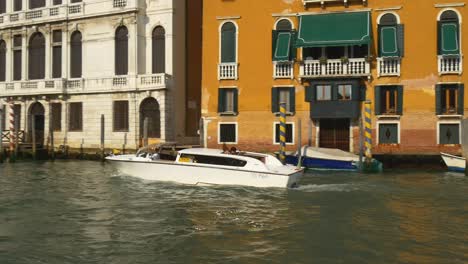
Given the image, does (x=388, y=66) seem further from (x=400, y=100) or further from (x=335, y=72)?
(x=335, y=72)

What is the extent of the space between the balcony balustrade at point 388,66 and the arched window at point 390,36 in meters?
0.27

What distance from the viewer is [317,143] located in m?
21.5

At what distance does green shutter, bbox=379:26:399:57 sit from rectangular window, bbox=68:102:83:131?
15070 mm

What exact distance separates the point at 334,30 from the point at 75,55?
1358 centimetres

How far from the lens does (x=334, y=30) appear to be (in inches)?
813

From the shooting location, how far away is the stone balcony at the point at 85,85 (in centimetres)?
2412

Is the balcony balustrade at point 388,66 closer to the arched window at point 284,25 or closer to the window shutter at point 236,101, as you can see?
the arched window at point 284,25

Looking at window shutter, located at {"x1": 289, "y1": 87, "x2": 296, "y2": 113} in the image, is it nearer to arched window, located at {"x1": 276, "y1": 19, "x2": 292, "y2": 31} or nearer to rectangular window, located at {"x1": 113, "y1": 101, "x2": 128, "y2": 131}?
arched window, located at {"x1": 276, "y1": 19, "x2": 292, "y2": 31}

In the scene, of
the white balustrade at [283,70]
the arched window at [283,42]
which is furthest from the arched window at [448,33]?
the white balustrade at [283,70]

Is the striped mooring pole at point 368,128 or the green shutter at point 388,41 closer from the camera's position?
the striped mooring pole at point 368,128

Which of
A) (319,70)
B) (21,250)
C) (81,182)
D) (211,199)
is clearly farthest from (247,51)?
(21,250)

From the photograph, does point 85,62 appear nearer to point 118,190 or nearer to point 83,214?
point 118,190

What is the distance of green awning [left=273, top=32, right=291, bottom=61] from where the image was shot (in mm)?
21469

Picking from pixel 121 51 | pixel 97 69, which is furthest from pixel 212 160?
pixel 97 69
